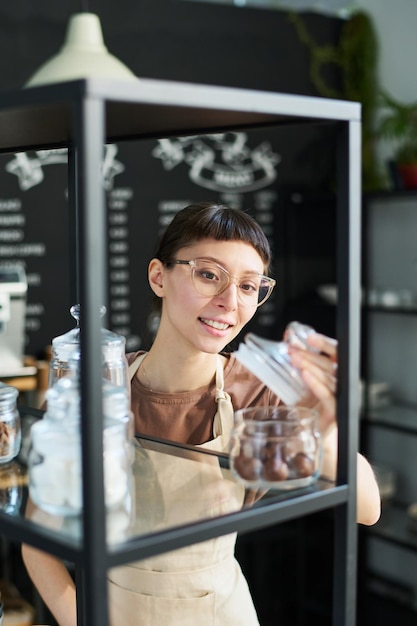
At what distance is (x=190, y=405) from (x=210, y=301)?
24 cm

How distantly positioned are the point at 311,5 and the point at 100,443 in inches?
179

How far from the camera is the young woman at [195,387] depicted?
1.41 meters

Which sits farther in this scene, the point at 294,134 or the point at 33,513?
the point at 294,134

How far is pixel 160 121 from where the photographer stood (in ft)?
3.36

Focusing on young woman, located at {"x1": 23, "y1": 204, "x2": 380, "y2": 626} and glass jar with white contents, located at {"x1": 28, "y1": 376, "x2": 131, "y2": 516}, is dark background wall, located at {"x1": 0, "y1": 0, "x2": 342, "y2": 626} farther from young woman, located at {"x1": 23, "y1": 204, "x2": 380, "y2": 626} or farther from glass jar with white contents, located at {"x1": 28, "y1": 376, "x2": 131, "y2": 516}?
glass jar with white contents, located at {"x1": 28, "y1": 376, "x2": 131, "y2": 516}

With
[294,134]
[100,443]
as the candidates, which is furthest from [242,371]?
[294,134]

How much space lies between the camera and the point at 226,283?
1378 millimetres

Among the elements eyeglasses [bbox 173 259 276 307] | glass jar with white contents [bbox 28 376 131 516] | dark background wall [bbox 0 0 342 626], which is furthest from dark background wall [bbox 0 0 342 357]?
glass jar with white contents [bbox 28 376 131 516]

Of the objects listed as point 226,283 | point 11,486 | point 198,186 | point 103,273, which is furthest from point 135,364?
point 198,186

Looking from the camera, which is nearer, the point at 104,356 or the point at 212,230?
the point at 104,356

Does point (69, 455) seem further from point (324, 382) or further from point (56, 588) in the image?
point (56, 588)

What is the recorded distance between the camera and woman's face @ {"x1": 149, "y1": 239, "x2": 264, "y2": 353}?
1.38 m

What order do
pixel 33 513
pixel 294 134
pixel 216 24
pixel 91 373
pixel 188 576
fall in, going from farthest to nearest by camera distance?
1. pixel 294 134
2. pixel 216 24
3. pixel 188 576
4. pixel 33 513
5. pixel 91 373

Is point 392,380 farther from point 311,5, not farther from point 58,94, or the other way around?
point 58,94
